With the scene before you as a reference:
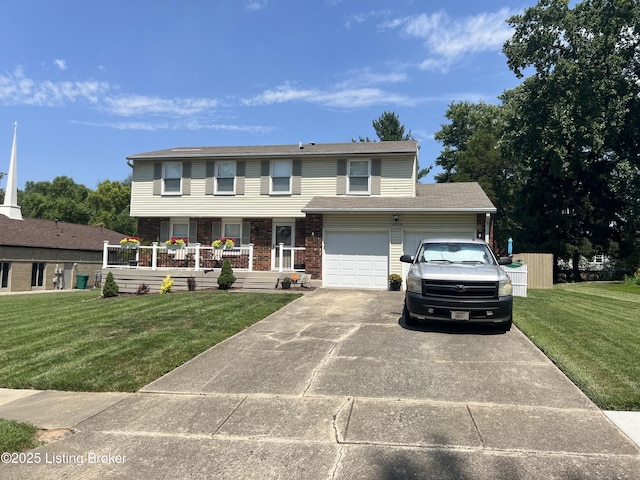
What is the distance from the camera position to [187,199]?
763 inches

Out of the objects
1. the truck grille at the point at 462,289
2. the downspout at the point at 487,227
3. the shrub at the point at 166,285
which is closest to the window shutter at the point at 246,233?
the shrub at the point at 166,285

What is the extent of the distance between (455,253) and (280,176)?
36.4 ft

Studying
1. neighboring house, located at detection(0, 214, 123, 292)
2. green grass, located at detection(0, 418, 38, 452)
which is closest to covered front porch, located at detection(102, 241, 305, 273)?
green grass, located at detection(0, 418, 38, 452)

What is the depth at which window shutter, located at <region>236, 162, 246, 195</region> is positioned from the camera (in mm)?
19094

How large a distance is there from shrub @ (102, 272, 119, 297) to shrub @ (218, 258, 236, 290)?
3.58 meters

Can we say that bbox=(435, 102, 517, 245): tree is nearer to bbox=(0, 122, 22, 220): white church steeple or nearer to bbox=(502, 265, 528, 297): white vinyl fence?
bbox=(502, 265, 528, 297): white vinyl fence

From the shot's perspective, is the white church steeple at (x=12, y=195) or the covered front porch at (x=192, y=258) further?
the white church steeple at (x=12, y=195)

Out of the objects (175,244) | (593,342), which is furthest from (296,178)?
(593,342)

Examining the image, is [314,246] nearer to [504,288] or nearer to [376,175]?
[376,175]

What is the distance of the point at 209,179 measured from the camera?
19297 millimetres

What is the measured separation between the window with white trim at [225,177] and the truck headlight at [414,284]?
12407mm

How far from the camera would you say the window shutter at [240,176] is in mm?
19094

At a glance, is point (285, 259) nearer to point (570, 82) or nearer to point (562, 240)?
point (562, 240)

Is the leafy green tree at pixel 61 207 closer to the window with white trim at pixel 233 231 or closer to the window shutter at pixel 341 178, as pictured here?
the window with white trim at pixel 233 231
